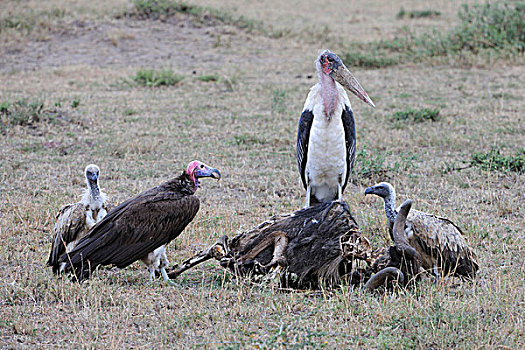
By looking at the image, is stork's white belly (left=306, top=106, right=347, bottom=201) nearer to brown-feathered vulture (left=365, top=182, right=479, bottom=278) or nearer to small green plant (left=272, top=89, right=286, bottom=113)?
brown-feathered vulture (left=365, top=182, right=479, bottom=278)

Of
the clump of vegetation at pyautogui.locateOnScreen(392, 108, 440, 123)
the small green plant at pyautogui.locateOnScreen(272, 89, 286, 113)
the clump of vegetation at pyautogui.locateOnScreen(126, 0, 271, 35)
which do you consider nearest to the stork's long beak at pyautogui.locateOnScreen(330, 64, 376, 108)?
the clump of vegetation at pyautogui.locateOnScreen(392, 108, 440, 123)

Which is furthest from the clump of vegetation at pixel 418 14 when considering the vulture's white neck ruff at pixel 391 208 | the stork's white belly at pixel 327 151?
the vulture's white neck ruff at pixel 391 208

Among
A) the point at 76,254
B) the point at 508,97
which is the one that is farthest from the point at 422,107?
the point at 76,254

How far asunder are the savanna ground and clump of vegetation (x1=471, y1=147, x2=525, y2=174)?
0.03 metres

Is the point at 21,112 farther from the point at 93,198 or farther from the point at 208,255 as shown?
the point at 208,255

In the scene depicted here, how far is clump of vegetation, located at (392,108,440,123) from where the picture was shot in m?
10.3

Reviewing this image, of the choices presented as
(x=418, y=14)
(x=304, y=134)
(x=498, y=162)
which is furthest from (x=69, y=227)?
(x=418, y=14)

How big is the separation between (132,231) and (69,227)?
73 cm

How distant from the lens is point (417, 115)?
→ 34.0 ft

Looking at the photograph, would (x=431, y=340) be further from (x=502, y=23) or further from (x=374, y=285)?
(x=502, y=23)

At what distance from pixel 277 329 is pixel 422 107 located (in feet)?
25.0

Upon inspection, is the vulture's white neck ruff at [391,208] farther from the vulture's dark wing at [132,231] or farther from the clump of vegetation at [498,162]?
the clump of vegetation at [498,162]

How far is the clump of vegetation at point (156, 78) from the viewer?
12992 millimetres

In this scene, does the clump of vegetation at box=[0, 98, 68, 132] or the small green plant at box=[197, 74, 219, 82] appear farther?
the small green plant at box=[197, 74, 219, 82]
